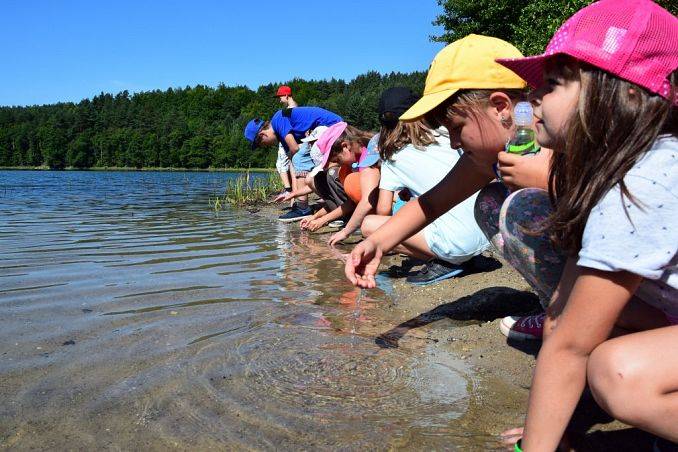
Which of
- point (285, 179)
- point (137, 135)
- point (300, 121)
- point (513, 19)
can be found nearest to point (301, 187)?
point (300, 121)

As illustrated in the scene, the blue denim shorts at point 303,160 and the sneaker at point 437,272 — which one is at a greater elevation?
the blue denim shorts at point 303,160

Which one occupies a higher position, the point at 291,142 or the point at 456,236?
the point at 291,142

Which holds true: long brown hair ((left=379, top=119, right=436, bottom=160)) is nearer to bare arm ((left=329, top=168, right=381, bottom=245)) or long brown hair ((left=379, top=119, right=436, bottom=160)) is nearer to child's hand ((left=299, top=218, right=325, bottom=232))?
bare arm ((left=329, top=168, right=381, bottom=245))

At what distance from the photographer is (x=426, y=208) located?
231 centimetres

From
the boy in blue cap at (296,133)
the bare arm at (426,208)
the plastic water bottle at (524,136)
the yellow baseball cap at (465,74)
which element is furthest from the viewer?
the boy in blue cap at (296,133)

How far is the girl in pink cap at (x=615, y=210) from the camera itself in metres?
1.19

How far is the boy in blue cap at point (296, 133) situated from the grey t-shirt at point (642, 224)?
21.0 ft

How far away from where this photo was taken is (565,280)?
1493mm

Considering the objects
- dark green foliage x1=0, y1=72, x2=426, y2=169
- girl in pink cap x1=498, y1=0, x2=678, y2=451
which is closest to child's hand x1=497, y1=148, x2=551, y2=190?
girl in pink cap x1=498, y1=0, x2=678, y2=451

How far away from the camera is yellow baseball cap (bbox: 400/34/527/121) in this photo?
2.09 metres

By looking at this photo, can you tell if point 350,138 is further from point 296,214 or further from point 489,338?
Answer: point 296,214

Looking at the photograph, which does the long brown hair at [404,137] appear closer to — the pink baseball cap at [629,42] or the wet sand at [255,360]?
the wet sand at [255,360]

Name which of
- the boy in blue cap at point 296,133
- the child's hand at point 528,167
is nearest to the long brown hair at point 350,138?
the boy in blue cap at point 296,133

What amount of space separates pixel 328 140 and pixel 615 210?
4364 mm
